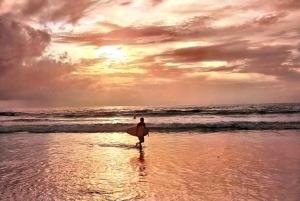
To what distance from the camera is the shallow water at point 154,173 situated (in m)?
7.91

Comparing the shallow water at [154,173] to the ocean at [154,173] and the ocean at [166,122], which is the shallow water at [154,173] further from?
the ocean at [166,122]

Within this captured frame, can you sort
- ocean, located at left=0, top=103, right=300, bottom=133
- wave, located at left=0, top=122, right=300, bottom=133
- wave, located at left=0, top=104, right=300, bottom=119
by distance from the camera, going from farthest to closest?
1. wave, located at left=0, top=104, right=300, bottom=119
2. ocean, located at left=0, top=103, right=300, bottom=133
3. wave, located at left=0, top=122, right=300, bottom=133

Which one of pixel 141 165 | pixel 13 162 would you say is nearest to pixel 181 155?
pixel 141 165

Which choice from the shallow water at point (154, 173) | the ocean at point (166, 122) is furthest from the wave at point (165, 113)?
the shallow water at point (154, 173)

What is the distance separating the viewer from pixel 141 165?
37.3 ft

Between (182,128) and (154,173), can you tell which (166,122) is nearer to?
(182,128)

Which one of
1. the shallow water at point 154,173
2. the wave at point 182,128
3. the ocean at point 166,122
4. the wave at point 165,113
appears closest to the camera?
the shallow water at point 154,173

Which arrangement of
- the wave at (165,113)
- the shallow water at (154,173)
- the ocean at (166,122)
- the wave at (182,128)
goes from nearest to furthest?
the shallow water at (154,173), the wave at (182,128), the ocean at (166,122), the wave at (165,113)

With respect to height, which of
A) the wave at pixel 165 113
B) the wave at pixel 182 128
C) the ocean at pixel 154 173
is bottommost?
the ocean at pixel 154 173

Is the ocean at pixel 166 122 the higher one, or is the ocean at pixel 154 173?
the ocean at pixel 166 122

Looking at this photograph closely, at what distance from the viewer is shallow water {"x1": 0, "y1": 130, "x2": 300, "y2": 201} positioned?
312 inches

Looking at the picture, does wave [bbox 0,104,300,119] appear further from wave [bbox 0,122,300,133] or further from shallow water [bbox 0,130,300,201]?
shallow water [bbox 0,130,300,201]

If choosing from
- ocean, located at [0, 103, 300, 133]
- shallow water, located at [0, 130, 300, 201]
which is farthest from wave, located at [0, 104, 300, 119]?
shallow water, located at [0, 130, 300, 201]

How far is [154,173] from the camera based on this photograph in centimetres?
1005
